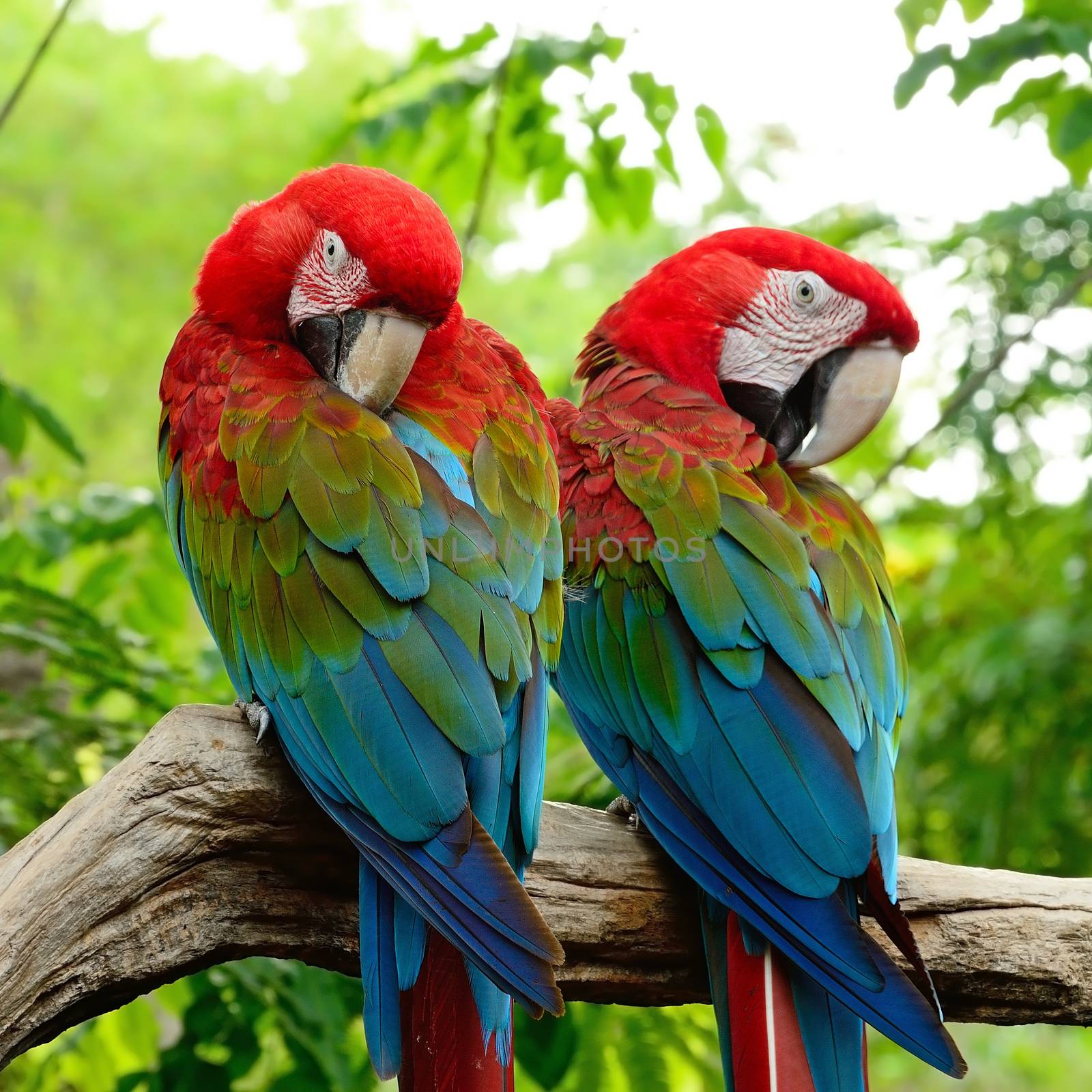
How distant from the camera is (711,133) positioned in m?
2.18

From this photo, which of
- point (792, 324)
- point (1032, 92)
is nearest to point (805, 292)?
point (792, 324)

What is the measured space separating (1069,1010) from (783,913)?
0.44m

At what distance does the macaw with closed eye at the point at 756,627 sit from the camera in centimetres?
124

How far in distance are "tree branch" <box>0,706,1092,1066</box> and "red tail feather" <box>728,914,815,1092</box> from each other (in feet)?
0.37

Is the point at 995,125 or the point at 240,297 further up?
the point at 995,125

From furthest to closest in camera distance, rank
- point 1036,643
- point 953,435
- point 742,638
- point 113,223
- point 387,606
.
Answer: point 113,223
point 953,435
point 1036,643
point 742,638
point 387,606

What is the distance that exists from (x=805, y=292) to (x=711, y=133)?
64 cm

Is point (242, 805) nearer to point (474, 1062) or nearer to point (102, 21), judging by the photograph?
point (474, 1062)

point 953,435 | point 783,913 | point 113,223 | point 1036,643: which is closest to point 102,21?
point 113,223

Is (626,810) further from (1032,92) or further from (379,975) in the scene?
(1032,92)

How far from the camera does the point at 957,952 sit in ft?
4.56

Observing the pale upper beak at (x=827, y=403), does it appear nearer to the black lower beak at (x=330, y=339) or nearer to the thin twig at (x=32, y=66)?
the black lower beak at (x=330, y=339)

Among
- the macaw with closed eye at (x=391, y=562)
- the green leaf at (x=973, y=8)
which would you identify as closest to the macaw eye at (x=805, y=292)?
the macaw with closed eye at (x=391, y=562)

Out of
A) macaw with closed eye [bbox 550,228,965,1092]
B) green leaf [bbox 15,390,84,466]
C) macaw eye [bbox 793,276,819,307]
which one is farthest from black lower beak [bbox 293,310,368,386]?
macaw eye [bbox 793,276,819,307]
